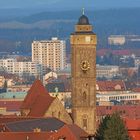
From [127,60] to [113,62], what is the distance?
3.38m

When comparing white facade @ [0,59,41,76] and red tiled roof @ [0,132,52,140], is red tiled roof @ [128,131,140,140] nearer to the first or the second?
red tiled roof @ [0,132,52,140]

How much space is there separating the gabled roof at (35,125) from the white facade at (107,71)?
274 feet

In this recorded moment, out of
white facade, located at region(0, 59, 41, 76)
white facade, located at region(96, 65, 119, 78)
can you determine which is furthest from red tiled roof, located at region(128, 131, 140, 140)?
white facade, located at region(0, 59, 41, 76)

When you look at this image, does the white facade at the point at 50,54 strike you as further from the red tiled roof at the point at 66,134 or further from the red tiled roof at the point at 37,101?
the red tiled roof at the point at 66,134

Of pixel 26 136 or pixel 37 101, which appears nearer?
pixel 26 136

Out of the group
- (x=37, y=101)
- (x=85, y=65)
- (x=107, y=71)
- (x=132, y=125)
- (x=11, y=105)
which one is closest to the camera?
(x=132, y=125)

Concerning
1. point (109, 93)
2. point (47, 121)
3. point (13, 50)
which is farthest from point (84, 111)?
point (13, 50)

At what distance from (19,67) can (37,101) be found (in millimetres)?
89043

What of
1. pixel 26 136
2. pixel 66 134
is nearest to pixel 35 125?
pixel 66 134

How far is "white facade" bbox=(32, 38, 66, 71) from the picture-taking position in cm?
14166

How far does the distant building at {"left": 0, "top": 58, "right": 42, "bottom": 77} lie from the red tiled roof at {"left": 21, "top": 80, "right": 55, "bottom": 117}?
255 ft

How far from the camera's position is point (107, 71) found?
134750 mm

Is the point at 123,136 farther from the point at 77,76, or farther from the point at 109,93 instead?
the point at 109,93

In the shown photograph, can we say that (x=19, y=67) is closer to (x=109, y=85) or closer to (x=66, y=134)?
(x=109, y=85)
